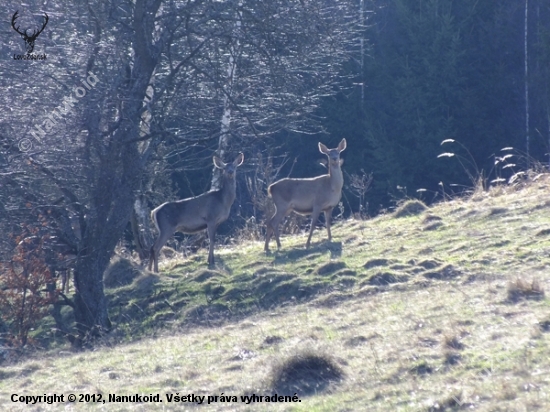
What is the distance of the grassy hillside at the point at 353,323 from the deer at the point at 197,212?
2.13 feet

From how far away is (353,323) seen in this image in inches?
408

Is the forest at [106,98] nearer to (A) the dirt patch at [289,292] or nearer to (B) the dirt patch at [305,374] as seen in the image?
(A) the dirt patch at [289,292]

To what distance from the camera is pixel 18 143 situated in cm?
1230

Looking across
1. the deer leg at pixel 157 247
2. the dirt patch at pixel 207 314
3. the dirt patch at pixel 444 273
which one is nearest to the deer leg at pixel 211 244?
the deer leg at pixel 157 247

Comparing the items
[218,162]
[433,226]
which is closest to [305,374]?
[433,226]

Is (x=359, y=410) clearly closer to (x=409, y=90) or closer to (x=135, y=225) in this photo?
(x=135, y=225)

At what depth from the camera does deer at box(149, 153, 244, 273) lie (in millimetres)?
17766

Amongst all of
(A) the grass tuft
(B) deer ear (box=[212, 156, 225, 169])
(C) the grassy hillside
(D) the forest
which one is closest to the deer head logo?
(D) the forest

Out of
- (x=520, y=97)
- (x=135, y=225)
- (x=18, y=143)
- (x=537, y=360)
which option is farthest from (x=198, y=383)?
(x=520, y=97)

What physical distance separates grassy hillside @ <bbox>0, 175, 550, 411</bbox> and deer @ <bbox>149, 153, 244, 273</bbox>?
0.65 m

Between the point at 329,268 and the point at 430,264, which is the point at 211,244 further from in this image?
the point at 430,264

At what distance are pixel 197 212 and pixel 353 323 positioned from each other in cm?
803

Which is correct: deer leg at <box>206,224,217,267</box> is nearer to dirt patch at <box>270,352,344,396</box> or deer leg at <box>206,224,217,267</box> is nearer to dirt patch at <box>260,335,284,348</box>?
dirt patch at <box>260,335,284,348</box>

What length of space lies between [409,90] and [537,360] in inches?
1255
